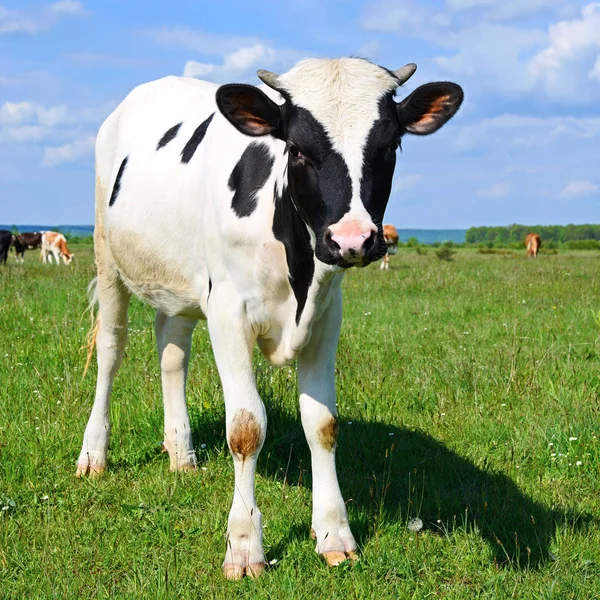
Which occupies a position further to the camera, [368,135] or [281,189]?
[281,189]

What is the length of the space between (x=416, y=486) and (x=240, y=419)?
4.72 feet

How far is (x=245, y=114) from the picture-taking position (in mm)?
3912

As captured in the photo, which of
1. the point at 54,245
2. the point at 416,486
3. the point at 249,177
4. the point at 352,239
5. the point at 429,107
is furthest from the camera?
the point at 54,245

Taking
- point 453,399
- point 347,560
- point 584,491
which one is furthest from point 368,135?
point 453,399

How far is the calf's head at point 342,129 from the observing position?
11.2 feet

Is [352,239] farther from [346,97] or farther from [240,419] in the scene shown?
[240,419]

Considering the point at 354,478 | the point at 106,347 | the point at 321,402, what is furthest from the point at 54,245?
the point at 321,402

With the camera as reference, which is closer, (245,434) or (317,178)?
(317,178)

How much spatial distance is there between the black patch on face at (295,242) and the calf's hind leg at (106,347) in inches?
89.0

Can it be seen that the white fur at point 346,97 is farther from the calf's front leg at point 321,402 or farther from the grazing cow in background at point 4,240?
the grazing cow in background at point 4,240

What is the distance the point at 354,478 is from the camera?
507cm

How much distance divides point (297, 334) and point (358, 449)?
1541 mm

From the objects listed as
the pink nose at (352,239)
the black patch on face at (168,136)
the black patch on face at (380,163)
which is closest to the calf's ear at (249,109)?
the black patch on face at (380,163)

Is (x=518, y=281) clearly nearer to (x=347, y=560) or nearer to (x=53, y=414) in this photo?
(x=53, y=414)
